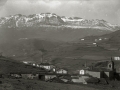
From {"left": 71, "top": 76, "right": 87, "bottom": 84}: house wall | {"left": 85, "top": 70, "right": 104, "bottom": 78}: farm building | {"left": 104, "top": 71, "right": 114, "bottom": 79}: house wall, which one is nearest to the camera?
{"left": 71, "top": 76, "right": 87, "bottom": 84}: house wall

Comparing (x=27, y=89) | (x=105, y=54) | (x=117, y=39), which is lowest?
(x=27, y=89)

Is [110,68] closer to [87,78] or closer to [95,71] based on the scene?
[95,71]

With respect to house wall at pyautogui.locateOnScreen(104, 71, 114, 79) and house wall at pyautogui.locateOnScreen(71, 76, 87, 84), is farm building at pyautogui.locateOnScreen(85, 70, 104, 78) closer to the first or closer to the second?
house wall at pyautogui.locateOnScreen(104, 71, 114, 79)

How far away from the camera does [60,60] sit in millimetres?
136625

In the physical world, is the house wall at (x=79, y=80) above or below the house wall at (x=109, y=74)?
below

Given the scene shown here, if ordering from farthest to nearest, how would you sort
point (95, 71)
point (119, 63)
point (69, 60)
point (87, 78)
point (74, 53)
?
point (74, 53)
point (69, 60)
point (119, 63)
point (95, 71)
point (87, 78)

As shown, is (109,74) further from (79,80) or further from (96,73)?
(79,80)

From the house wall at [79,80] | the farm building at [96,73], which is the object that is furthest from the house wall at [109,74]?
the house wall at [79,80]

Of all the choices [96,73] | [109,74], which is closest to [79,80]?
[96,73]

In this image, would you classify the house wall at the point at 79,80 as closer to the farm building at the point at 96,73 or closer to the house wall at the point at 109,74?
the farm building at the point at 96,73

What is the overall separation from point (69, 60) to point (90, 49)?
3134cm

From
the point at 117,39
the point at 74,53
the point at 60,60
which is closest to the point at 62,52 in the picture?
the point at 74,53

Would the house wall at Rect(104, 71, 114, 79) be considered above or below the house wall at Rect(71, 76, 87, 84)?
above

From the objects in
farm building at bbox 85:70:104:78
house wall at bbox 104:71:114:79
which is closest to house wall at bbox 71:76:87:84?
farm building at bbox 85:70:104:78
